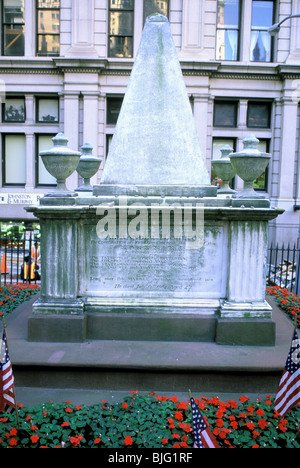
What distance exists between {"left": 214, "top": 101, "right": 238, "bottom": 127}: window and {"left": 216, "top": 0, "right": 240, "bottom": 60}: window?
2097 mm

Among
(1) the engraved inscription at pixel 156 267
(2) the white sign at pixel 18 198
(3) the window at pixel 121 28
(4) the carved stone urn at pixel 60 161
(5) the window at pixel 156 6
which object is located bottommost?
(1) the engraved inscription at pixel 156 267

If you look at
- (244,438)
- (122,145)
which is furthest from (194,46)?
(244,438)

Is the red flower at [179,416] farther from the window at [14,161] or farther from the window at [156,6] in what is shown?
the window at [156,6]

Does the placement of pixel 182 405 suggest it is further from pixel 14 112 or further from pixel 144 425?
pixel 14 112

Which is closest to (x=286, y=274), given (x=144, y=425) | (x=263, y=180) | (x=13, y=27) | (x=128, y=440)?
(x=263, y=180)

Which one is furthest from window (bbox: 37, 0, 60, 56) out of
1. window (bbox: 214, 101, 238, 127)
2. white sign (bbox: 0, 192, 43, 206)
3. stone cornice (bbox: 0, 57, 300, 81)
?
window (bbox: 214, 101, 238, 127)

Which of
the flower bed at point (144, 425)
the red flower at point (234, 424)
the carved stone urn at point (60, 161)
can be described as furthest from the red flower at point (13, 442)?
the carved stone urn at point (60, 161)

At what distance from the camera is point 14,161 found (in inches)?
792

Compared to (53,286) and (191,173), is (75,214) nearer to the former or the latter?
(53,286)

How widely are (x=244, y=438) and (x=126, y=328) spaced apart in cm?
240

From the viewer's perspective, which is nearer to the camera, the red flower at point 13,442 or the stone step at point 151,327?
the red flower at point 13,442

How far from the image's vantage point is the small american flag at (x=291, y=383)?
12.4ft

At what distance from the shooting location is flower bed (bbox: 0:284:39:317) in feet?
26.0

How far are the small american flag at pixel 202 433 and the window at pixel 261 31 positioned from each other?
19.2 m
